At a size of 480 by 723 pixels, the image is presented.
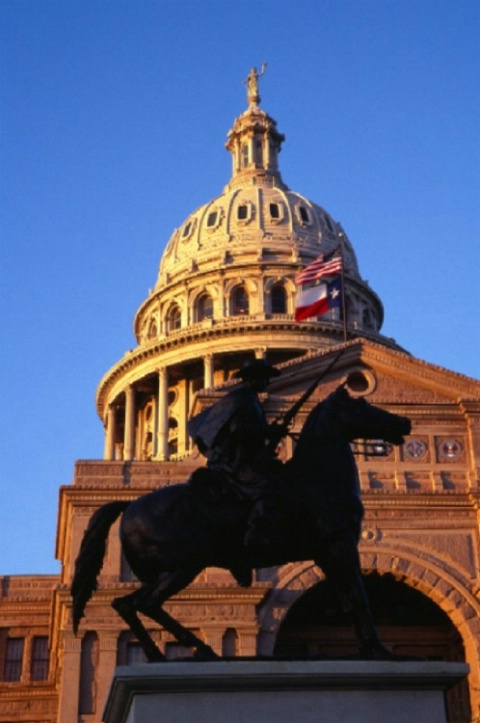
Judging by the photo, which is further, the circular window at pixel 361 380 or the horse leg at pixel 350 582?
the circular window at pixel 361 380

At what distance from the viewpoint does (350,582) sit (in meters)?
12.6

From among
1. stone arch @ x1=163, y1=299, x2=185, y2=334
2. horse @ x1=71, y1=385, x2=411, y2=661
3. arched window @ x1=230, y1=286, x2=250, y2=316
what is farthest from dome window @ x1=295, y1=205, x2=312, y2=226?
horse @ x1=71, y1=385, x2=411, y2=661

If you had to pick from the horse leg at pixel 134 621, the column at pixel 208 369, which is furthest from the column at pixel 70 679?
the column at pixel 208 369

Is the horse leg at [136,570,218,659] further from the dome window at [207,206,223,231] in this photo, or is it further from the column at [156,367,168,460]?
the dome window at [207,206,223,231]

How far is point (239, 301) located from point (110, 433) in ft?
38.0

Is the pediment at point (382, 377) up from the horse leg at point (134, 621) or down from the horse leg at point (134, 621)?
up

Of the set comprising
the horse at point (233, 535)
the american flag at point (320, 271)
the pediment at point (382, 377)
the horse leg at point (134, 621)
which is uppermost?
the american flag at point (320, 271)

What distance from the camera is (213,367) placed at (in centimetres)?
7088

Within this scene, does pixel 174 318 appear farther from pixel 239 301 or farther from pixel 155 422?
pixel 155 422

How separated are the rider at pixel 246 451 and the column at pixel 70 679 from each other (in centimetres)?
2572

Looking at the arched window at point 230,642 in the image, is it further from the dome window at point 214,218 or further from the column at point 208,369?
the dome window at point 214,218

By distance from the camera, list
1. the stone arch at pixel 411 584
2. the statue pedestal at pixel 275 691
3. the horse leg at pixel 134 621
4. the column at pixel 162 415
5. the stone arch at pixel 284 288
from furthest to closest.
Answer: the stone arch at pixel 284 288, the column at pixel 162 415, the stone arch at pixel 411 584, the horse leg at pixel 134 621, the statue pedestal at pixel 275 691

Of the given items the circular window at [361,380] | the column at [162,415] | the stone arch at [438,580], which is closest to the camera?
the stone arch at [438,580]

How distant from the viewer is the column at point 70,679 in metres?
37.2
